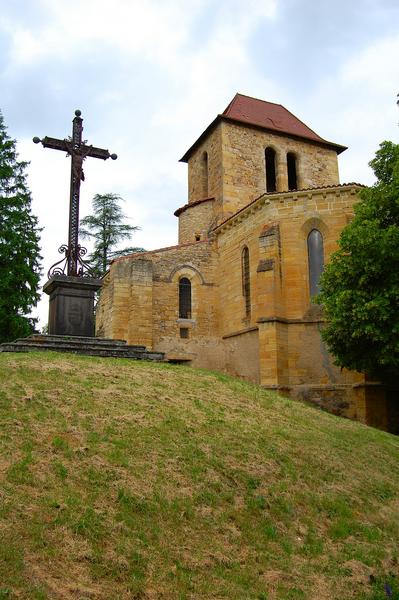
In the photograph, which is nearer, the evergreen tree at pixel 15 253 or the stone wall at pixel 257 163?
the evergreen tree at pixel 15 253

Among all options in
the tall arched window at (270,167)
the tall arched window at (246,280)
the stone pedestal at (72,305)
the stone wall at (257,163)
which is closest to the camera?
the stone pedestal at (72,305)

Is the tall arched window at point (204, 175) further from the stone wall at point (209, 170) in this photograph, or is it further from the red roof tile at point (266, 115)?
the red roof tile at point (266, 115)

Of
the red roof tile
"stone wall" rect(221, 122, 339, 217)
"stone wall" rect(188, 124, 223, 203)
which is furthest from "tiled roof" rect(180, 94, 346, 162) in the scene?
"stone wall" rect(188, 124, 223, 203)

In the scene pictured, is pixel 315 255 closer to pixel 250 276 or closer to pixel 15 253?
pixel 250 276

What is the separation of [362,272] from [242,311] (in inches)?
287

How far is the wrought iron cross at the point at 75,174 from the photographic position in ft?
44.9

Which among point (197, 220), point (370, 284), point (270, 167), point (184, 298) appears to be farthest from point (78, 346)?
point (270, 167)

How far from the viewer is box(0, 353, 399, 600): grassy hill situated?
4.79 metres

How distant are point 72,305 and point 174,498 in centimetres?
802

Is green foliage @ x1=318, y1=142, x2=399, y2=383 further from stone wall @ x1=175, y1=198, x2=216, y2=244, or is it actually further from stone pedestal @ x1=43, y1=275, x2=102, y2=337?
stone wall @ x1=175, y1=198, x2=216, y2=244

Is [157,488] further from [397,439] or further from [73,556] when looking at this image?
[397,439]

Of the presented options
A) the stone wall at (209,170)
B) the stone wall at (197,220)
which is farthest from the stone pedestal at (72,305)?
the stone wall at (209,170)

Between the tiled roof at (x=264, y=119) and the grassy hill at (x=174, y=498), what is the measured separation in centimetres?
2004

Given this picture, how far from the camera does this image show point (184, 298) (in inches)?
879
